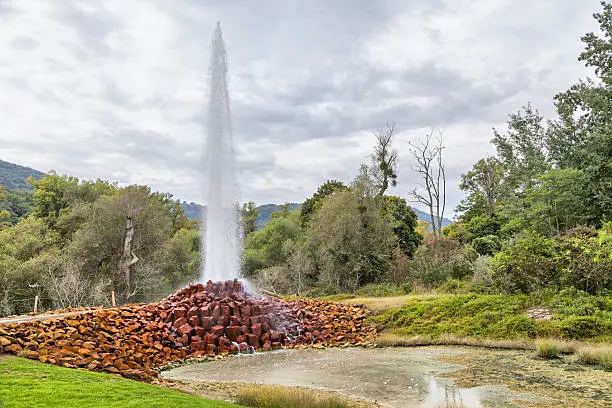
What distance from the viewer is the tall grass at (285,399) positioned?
693 cm

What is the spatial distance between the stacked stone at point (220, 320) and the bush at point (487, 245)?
56.6 feet

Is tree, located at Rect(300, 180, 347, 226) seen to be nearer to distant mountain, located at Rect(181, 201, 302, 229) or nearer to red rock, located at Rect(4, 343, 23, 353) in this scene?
distant mountain, located at Rect(181, 201, 302, 229)

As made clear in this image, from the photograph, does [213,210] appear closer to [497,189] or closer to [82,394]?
[82,394]

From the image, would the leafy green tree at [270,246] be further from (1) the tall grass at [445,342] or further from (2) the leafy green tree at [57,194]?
(1) the tall grass at [445,342]

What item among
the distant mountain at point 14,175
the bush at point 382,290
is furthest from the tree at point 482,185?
the distant mountain at point 14,175

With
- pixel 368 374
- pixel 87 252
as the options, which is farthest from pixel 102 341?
pixel 87 252

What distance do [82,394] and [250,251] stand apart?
106 ft

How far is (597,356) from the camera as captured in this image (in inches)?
398

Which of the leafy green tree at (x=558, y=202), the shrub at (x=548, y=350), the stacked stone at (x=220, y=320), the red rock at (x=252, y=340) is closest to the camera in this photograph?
the shrub at (x=548, y=350)

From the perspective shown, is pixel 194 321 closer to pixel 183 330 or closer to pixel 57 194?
pixel 183 330

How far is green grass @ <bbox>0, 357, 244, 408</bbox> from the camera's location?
211 inches

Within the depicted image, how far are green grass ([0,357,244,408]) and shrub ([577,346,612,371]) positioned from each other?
8.94m

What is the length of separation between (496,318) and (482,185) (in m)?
A: 26.3

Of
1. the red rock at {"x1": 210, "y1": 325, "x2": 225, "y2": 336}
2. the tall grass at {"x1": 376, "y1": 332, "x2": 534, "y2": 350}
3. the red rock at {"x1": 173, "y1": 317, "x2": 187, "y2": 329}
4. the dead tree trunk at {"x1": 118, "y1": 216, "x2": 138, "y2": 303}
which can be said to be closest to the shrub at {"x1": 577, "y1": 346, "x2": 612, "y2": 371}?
the tall grass at {"x1": 376, "y1": 332, "x2": 534, "y2": 350}
